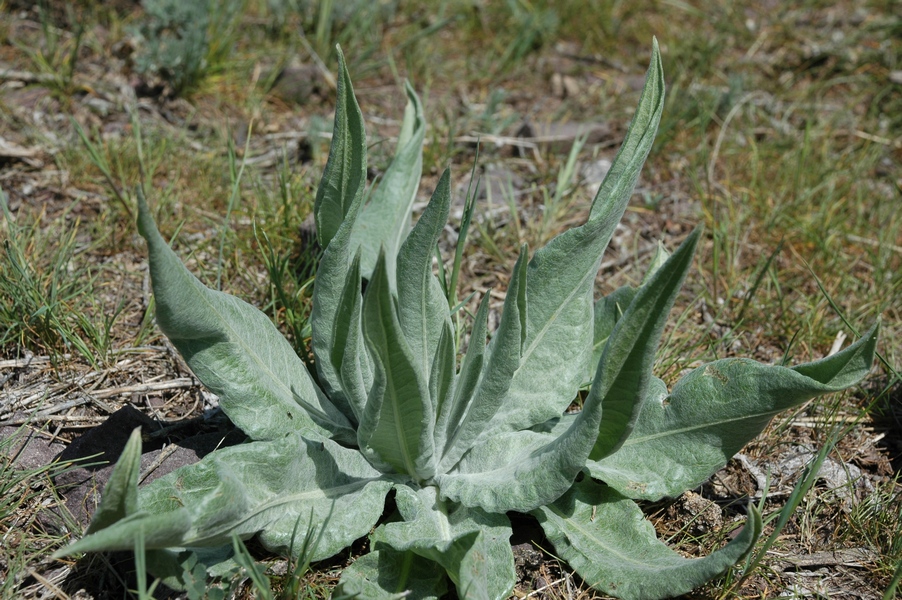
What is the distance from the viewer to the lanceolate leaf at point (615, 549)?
162cm

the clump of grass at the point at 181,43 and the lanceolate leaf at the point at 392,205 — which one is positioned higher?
the clump of grass at the point at 181,43

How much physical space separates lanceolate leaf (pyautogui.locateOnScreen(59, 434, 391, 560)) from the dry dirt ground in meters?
0.16

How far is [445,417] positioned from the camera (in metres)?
1.86

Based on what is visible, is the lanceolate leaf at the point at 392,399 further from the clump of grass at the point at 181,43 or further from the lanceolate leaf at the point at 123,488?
the clump of grass at the point at 181,43

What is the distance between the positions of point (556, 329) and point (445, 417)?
15.0 inches

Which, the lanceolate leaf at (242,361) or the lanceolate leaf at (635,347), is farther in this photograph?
the lanceolate leaf at (242,361)

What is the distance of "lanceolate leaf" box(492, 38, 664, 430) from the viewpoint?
1.91 m

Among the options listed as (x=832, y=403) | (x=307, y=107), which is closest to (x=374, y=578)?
(x=832, y=403)

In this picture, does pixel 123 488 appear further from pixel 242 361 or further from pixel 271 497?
pixel 242 361

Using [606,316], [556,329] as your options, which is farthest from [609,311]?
[556,329]

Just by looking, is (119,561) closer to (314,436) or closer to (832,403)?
(314,436)

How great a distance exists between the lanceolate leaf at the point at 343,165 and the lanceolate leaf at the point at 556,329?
49cm

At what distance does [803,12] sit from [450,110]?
2.36 m

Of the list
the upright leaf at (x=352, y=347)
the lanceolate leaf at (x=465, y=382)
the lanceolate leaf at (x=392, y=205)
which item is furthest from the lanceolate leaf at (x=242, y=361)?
the lanceolate leaf at (x=392, y=205)
